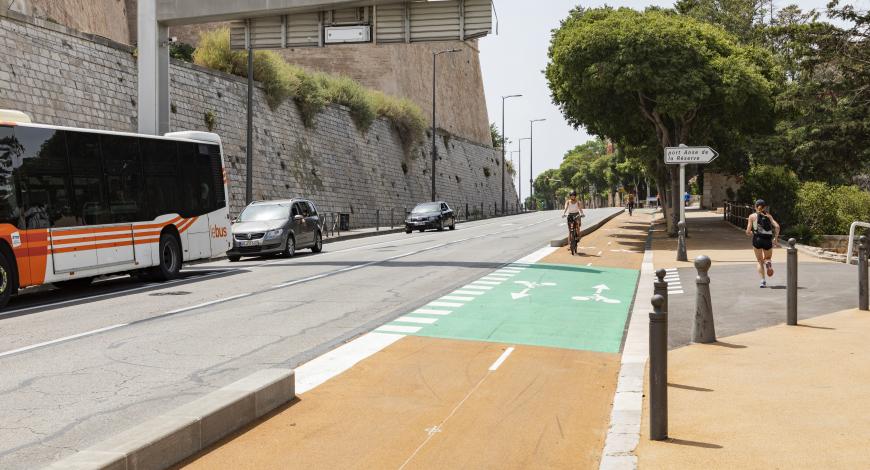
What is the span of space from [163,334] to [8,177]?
540 cm

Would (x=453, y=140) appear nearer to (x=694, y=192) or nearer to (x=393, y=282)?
(x=694, y=192)

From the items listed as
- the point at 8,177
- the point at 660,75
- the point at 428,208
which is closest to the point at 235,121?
the point at 428,208

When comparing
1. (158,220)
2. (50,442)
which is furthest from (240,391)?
(158,220)

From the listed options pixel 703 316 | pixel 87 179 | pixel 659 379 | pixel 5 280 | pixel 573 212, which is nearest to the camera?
pixel 659 379

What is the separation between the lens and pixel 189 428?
17.1 feet

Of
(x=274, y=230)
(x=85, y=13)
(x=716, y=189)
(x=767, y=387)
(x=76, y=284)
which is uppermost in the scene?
(x=85, y=13)

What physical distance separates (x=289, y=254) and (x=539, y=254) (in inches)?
293

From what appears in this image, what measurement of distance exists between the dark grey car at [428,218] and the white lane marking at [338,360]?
2982 cm

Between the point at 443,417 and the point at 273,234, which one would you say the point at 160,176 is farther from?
the point at 443,417

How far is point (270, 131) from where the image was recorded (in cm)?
4012

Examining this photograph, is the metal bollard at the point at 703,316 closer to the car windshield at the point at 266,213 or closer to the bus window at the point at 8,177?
the bus window at the point at 8,177

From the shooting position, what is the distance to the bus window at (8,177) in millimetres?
13195

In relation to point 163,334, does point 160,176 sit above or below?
above

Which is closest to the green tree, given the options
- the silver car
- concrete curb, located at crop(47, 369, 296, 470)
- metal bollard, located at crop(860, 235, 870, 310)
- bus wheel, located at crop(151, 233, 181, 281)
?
the silver car
